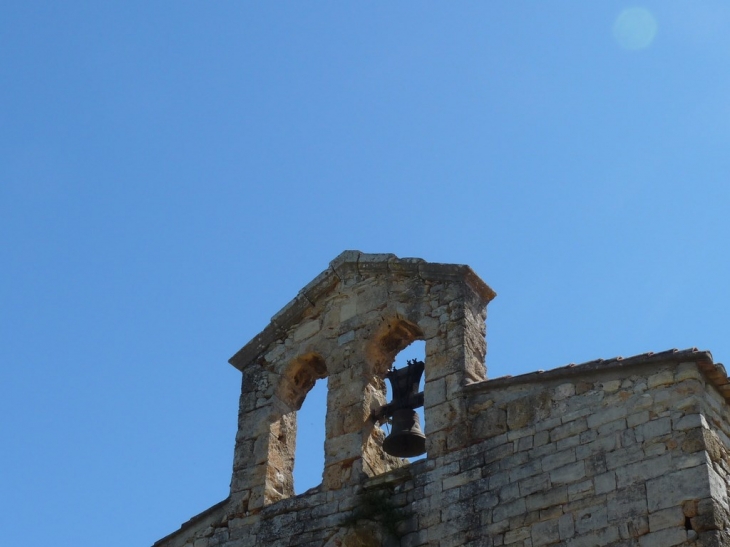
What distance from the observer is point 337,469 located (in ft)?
36.5

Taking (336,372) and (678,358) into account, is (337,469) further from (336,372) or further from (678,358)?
(678,358)

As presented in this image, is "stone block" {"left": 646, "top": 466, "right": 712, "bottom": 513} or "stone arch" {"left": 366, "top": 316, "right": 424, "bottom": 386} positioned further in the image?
"stone arch" {"left": 366, "top": 316, "right": 424, "bottom": 386}

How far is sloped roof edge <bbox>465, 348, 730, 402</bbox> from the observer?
9.38 meters

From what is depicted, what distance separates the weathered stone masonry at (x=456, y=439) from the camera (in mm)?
9133

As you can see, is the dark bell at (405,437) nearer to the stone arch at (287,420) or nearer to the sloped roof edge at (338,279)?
the stone arch at (287,420)

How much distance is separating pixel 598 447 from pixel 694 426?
774mm

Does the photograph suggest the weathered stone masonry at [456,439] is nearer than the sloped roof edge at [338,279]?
Yes

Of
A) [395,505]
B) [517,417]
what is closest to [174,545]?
[395,505]

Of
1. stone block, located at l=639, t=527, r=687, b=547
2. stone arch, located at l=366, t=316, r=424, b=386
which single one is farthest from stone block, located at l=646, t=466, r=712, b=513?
stone arch, located at l=366, t=316, r=424, b=386

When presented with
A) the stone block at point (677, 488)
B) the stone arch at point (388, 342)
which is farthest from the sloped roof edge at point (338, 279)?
the stone block at point (677, 488)

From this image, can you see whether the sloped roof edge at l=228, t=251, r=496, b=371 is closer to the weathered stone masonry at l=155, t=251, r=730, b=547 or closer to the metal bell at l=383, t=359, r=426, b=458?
the weathered stone masonry at l=155, t=251, r=730, b=547

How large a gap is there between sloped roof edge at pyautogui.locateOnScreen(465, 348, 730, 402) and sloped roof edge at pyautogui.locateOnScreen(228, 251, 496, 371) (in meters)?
1.36

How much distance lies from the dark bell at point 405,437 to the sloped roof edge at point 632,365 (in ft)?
3.37

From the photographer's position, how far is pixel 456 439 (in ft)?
34.2
